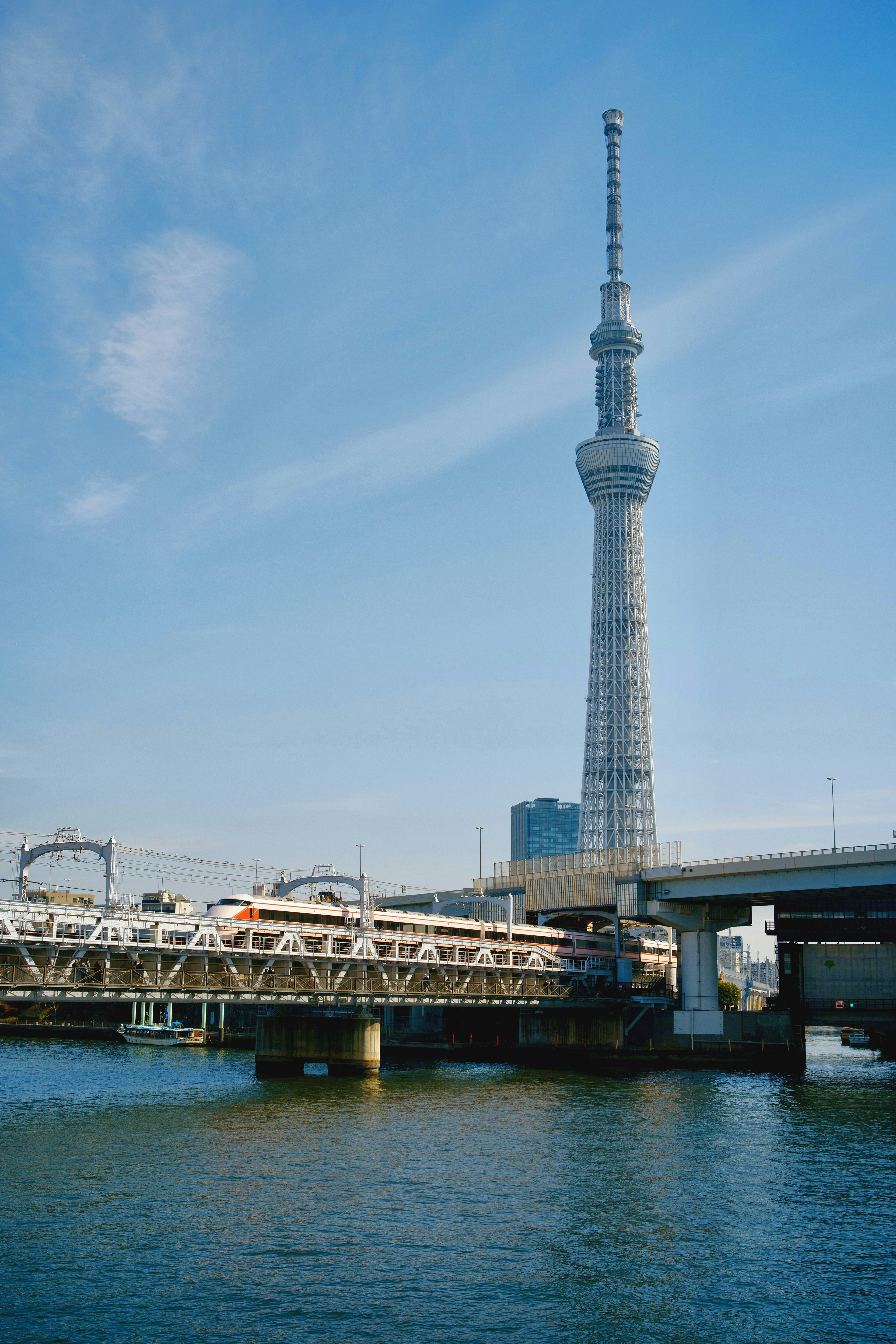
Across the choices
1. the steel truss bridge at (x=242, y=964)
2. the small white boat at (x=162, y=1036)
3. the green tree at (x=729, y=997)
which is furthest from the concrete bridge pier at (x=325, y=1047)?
the green tree at (x=729, y=997)

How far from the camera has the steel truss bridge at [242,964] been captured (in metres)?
67.9

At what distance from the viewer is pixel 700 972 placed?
124062 mm

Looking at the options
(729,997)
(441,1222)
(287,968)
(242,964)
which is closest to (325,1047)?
(287,968)

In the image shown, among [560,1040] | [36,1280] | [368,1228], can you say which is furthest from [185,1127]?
[560,1040]

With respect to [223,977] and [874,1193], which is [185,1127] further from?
[874,1193]

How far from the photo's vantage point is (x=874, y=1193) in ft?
158

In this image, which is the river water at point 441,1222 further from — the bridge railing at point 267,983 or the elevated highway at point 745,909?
the elevated highway at point 745,909

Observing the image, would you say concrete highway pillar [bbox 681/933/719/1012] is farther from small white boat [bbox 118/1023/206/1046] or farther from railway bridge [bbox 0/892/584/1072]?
small white boat [bbox 118/1023/206/1046]

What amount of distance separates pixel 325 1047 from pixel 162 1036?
4722 cm

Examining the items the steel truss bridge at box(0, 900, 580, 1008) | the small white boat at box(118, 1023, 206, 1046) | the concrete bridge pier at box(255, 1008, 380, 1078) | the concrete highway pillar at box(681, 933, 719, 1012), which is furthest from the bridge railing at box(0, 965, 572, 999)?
the small white boat at box(118, 1023, 206, 1046)

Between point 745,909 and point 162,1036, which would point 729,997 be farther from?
point 162,1036

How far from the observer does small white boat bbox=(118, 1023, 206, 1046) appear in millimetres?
132750

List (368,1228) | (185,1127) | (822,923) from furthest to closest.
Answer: (822,923) < (185,1127) < (368,1228)

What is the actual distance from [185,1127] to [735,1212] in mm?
31280
